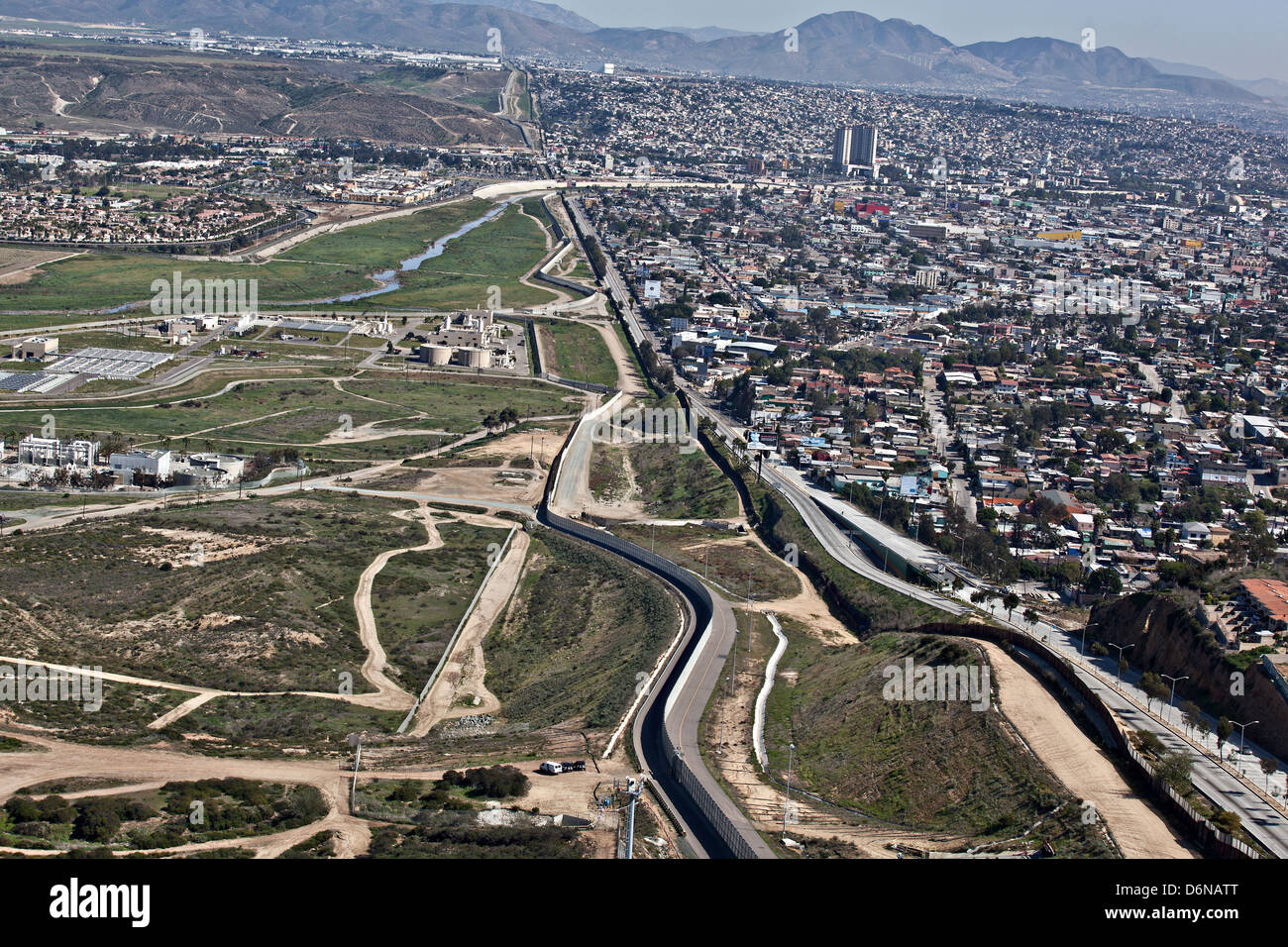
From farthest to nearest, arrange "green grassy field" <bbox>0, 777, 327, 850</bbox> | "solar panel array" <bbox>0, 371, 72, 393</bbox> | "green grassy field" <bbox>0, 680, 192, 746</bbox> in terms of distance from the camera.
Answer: "solar panel array" <bbox>0, 371, 72, 393</bbox>, "green grassy field" <bbox>0, 680, 192, 746</bbox>, "green grassy field" <bbox>0, 777, 327, 850</bbox>

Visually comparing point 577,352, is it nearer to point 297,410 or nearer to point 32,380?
point 297,410

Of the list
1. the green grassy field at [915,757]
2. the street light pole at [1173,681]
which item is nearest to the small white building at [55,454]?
the green grassy field at [915,757]

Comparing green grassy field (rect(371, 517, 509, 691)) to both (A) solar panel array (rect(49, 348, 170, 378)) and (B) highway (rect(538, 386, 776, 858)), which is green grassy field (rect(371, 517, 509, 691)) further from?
(A) solar panel array (rect(49, 348, 170, 378))

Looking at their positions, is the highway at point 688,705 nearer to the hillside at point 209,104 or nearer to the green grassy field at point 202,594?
the green grassy field at point 202,594

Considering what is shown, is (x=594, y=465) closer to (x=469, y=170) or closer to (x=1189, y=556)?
(x=1189, y=556)

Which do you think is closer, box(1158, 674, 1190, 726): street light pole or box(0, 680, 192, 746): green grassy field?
box(0, 680, 192, 746): green grassy field

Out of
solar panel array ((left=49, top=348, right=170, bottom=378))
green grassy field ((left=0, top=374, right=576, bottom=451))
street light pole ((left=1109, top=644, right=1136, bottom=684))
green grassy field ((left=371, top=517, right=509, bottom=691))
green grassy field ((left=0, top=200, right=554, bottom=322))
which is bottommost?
green grassy field ((left=371, top=517, right=509, bottom=691))

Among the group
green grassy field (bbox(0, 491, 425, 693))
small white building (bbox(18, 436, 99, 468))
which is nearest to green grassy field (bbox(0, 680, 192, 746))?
green grassy field (bbox(0, 491, 425, 693))
